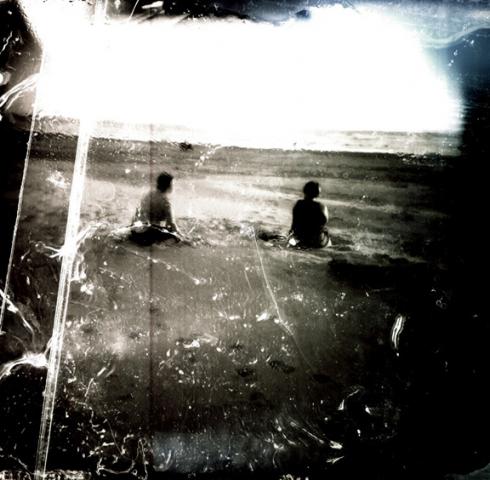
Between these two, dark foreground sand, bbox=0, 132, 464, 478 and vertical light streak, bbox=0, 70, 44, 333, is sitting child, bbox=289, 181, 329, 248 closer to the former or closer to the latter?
dark foreground sand, bbox=0, 132, 464, 478

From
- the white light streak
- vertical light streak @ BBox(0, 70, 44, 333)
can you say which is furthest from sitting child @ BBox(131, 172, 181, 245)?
vertical light streak @ BBox(0, 70, 44, 333)

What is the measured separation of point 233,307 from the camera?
1.95m

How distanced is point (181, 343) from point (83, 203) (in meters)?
1.12

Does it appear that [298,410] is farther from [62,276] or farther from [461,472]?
[62,276]

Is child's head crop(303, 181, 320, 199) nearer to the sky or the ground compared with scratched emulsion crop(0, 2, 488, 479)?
nearer to the sky

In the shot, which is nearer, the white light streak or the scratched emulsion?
the scratched emulsion

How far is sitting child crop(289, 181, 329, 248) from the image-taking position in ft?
6.54

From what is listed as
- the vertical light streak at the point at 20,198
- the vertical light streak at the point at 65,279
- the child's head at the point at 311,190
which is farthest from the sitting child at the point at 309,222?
the vertical light streak at the point at 20,198

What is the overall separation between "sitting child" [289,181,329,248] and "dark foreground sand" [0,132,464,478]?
0.20 feet

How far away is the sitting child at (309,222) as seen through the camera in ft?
6.54

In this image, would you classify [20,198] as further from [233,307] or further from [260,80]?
[260,80]

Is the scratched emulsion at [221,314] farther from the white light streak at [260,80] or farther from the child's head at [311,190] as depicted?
the white light streak at [260,80]

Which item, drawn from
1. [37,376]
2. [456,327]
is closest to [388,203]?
[456,327]

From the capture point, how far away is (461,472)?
1.81 m
